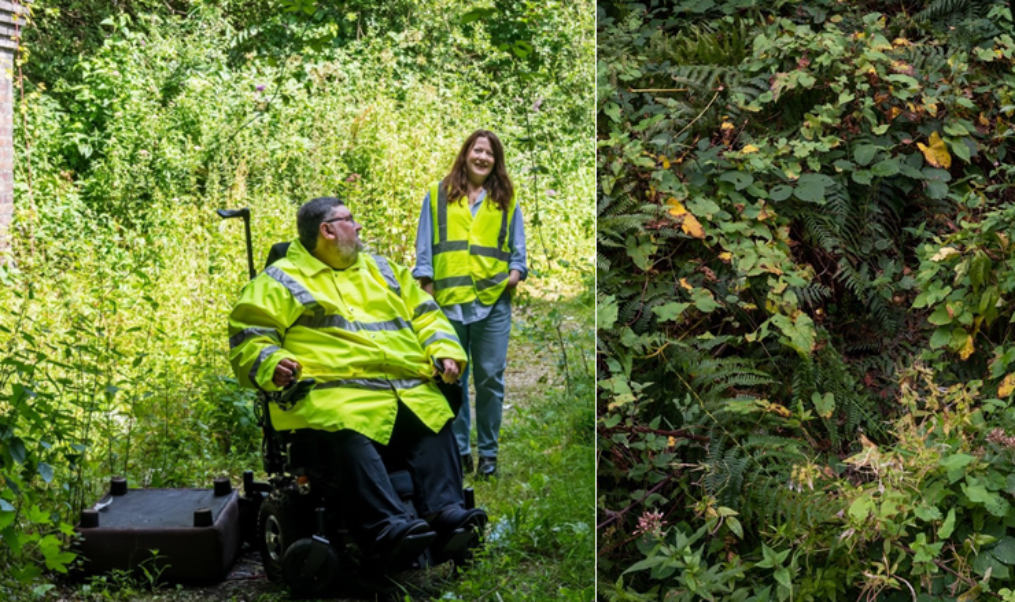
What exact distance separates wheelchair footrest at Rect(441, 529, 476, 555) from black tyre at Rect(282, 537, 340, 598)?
0.92 ft

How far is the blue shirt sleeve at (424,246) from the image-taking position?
2650 mm

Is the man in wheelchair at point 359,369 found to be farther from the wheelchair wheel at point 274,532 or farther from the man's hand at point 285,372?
the wheelchair wheel at point 274,532

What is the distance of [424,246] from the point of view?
2.65 meters

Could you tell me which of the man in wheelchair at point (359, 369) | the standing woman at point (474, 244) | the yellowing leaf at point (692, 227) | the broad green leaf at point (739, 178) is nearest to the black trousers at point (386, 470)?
the man in wheelchair at point (359, 369)

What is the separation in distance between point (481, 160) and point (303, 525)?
101 cm

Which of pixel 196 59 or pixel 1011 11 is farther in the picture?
pixel 1011 11

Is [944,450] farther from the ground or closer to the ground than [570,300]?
closer to the ground

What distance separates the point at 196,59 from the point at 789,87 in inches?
102

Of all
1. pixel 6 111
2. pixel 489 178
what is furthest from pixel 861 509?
pixel 6 111

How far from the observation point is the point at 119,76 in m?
2.54

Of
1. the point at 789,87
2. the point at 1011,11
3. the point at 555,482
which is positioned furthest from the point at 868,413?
the point at 1011,11

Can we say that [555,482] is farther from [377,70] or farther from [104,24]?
[104,24]

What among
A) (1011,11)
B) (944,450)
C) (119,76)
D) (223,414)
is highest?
(1011,11)

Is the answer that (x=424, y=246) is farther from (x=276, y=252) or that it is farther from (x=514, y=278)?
(x=276, y=252)
